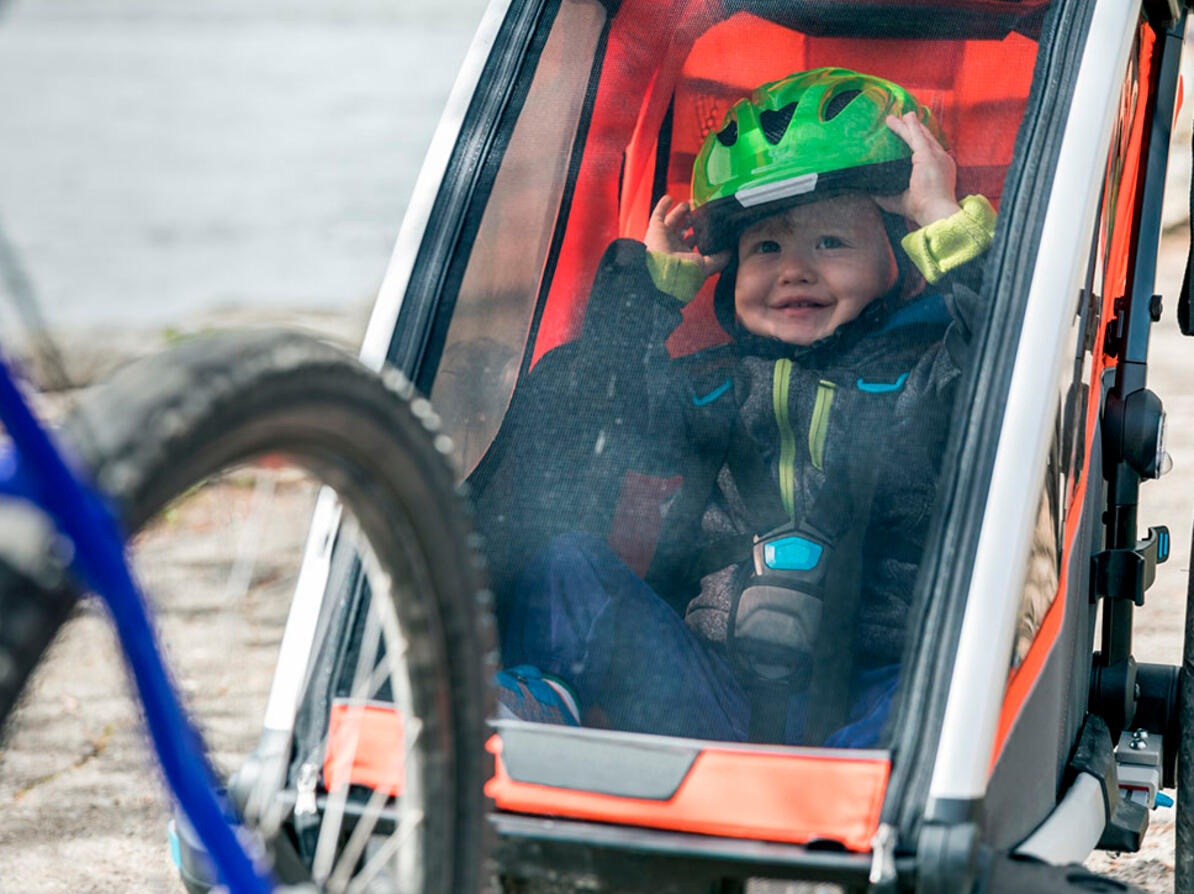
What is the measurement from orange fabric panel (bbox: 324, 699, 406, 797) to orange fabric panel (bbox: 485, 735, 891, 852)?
0.11 m

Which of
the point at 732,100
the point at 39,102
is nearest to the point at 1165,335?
the point at 732,100

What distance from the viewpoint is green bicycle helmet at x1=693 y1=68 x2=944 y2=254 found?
5.25 feet

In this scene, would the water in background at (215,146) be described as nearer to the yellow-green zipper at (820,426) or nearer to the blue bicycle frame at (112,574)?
the yellow-green zipper at (820,426)

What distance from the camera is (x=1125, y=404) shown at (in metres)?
1.47

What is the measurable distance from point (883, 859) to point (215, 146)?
6.14m

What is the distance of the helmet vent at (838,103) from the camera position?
1632mm

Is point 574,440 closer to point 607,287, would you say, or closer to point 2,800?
point 607,287

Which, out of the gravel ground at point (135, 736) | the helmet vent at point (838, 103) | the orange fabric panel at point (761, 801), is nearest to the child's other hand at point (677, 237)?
the helmet vent at point (838, 103)

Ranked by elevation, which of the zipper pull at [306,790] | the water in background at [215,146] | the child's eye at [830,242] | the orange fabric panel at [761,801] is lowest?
the zipper pull at [306,790]

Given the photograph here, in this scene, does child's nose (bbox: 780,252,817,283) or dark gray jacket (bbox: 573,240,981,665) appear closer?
dark gray jacket (bbox: 573,240,981,665)

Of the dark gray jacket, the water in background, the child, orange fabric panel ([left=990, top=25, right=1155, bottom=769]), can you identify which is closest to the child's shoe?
the child

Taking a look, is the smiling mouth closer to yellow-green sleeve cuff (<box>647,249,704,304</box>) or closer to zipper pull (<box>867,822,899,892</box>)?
yellow-green sleeve cuff (<box>647,249,704,304</box>)

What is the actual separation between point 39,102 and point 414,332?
6706 millimetres

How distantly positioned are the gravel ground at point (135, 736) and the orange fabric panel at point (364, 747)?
16 cm
